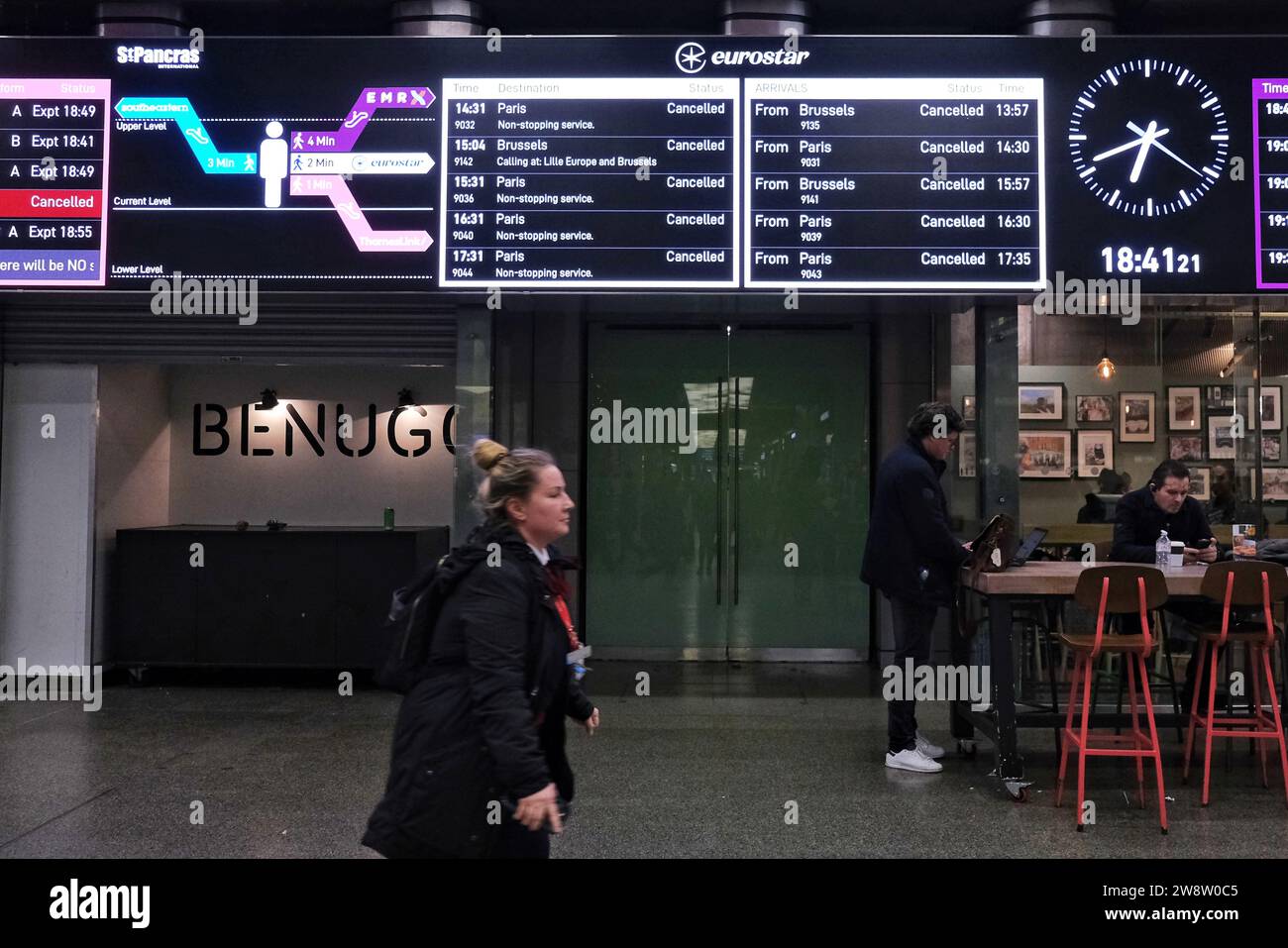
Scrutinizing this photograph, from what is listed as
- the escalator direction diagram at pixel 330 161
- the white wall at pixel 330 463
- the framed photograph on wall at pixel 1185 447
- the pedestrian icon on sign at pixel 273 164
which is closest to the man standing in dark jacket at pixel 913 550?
the framed photograph on wall at pixel 1185 447

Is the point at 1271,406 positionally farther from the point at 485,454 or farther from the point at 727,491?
the point at 485,454

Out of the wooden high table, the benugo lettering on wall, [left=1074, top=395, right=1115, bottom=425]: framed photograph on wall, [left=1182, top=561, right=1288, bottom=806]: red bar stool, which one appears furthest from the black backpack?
the benugo lettering on wall

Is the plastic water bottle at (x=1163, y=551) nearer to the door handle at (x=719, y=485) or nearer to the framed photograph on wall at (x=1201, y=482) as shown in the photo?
the framed photograph on wall at (x=1201, y=482)

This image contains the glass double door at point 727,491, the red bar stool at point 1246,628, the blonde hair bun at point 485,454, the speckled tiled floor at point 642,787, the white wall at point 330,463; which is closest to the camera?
the blonde hair bun at point 485,454

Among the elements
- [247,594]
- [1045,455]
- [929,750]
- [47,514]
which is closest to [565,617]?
[929,750]

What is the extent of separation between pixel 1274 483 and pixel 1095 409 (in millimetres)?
1197

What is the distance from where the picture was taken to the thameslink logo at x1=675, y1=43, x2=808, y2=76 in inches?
237

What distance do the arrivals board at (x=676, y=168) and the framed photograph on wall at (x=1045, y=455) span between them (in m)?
1.63

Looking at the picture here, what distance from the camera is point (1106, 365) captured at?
23.6ft

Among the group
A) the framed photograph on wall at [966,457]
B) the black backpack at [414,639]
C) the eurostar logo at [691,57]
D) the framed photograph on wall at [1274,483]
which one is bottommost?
the black backpack at [414,639]

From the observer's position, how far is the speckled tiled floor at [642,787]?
4.30m

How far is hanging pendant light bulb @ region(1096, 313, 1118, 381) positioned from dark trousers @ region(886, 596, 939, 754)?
2.80 metres

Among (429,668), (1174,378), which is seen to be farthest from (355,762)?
(1174,378)

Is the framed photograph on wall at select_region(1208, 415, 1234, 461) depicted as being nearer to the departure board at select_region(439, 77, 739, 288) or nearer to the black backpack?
the departure board at select_region(439, 77, 739, 288)
